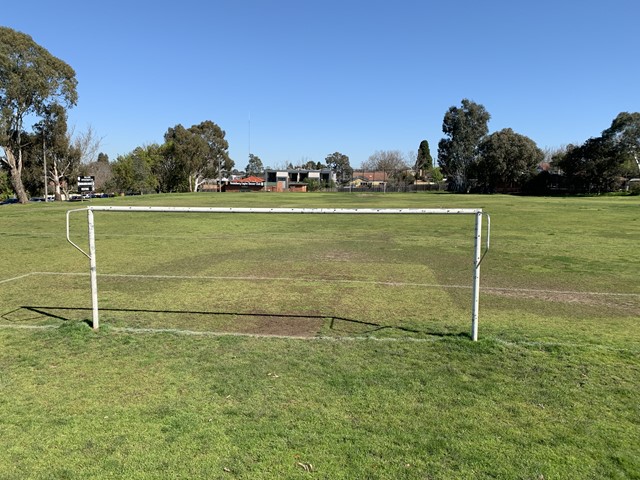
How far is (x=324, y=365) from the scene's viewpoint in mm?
5086

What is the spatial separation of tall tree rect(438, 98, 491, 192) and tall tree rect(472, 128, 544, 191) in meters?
9.25

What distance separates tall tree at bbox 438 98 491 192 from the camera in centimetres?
9994

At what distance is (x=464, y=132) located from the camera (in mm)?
99938

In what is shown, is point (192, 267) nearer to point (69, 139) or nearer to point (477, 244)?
point (477, 244)

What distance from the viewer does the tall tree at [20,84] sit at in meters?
41.7

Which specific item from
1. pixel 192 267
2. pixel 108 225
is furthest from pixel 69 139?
pixel 192 267

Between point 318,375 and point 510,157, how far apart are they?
90.9m

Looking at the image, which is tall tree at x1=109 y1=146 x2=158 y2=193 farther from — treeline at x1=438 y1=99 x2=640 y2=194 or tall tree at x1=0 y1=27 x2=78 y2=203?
treeline at x1=438 y1=99 x2=640 y2=194

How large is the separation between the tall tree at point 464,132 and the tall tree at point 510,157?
30.3ft

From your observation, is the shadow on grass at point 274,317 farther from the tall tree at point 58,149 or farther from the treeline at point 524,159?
the treeline at point 524,159

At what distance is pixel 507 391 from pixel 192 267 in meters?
8.64

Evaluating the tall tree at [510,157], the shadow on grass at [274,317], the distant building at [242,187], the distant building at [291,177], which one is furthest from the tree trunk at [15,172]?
the tall tree at [510,157]

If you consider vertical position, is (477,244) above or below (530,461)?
above

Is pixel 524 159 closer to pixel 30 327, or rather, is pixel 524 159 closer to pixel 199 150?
pixel 199 150
